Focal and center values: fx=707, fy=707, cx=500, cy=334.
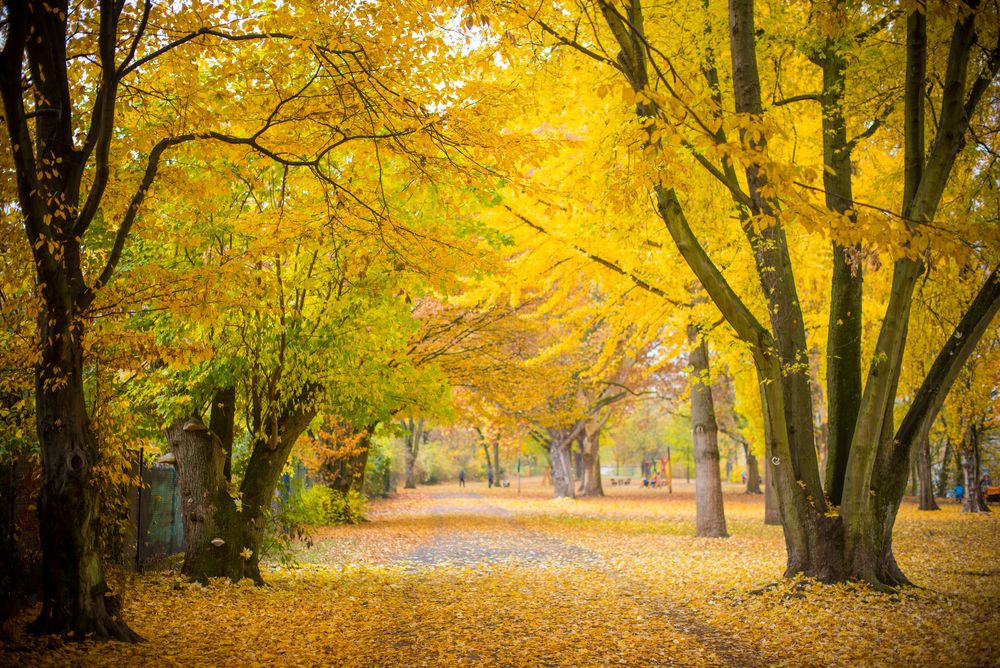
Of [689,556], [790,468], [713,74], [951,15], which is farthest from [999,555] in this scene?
[951,15]

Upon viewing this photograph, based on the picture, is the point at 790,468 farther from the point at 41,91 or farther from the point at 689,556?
the point at 41,91

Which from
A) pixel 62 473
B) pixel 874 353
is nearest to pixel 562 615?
pixel 874 353

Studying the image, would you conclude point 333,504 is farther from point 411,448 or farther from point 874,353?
point 411,448

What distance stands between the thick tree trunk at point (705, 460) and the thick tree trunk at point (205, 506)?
31.6 feet

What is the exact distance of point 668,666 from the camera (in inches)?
198

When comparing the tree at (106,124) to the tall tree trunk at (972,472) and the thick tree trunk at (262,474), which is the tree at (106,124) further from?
the tall tree trunk at (972,472)

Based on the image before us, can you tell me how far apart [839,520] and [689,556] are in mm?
4869

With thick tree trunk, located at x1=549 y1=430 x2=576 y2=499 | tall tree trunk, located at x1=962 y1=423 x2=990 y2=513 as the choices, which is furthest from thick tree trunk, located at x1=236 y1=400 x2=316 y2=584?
thick tree trunk, located at x1=549 y1=430 x2=576 y2=499

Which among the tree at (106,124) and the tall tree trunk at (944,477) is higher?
the tree at (106,124)

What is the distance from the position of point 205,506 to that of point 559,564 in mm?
5321

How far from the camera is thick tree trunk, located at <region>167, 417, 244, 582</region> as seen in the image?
8.70m

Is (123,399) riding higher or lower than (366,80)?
lower

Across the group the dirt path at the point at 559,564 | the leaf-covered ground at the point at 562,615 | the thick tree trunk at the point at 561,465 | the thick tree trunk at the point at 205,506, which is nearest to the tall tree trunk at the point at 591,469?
the thick tree trunk at the point at 561,465

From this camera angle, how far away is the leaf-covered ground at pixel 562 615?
525 cm
